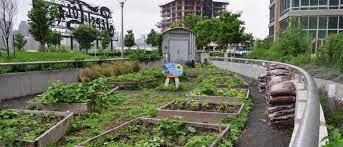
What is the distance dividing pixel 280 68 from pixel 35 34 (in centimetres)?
2373

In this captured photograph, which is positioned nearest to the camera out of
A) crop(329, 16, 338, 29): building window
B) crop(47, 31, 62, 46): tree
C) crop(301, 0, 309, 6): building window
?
crop(47, 31, 62, 46): tree

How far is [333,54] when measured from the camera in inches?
680

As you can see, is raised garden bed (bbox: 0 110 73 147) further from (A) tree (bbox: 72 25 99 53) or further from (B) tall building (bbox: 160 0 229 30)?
(B) tall building (bbox: 160 0 229 30)

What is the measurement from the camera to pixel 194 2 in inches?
4943

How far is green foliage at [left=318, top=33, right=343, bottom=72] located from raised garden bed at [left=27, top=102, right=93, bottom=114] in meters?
11.2

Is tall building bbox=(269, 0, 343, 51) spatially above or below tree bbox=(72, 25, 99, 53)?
above

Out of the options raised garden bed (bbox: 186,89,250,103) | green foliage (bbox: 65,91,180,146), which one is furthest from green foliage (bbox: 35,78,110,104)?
raised garden bed (bbox: 186,89,250,103)

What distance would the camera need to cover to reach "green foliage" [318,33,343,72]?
15791 millimetres

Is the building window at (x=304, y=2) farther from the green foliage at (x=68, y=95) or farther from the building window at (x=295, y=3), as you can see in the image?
the green foliage at (x=68, y=95)

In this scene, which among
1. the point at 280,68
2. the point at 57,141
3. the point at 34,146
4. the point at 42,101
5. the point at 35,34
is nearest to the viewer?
the point at 34,146

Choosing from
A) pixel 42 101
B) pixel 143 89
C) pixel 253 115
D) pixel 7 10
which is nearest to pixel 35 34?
pixel 7 10

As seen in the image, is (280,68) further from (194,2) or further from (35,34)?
(194,2)

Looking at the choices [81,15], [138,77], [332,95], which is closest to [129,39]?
[81,15]

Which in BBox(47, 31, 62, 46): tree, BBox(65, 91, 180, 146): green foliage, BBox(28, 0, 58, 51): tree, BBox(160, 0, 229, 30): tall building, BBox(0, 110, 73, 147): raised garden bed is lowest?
BBox(65, 91, 180, 146): green foliage
